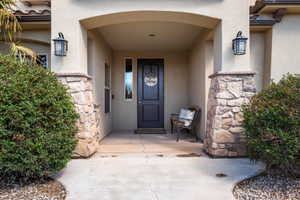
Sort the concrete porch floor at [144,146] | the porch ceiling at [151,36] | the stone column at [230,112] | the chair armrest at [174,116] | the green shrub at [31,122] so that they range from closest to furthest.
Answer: the green shrub at [31,122] → the stone column at [230,112] → the concrete porch floor at [144,146] → the porch ceiling at [151,36] → the chair armrest at [174,116]

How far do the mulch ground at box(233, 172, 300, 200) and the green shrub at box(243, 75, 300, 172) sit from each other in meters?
0.20

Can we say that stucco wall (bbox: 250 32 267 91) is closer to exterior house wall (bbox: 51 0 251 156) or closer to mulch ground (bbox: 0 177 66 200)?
exterior house wall (bbox: 51 0 251 156)

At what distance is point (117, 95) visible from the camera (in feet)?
20.9

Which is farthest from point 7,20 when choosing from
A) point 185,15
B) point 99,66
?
point 185,15

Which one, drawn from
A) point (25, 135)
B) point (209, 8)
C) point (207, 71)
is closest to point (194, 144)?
point (207, 71)

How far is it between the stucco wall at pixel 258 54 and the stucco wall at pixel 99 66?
351cm

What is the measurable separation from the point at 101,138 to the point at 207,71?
2.99 m

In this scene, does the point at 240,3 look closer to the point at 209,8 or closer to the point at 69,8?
the point at 209,8

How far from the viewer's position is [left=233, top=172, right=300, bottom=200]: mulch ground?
7.52 feet

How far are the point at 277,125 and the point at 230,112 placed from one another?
3.35 feet

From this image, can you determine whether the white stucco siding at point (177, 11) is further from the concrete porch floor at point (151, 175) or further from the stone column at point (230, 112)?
the concrete porch floor at point (151, 175)

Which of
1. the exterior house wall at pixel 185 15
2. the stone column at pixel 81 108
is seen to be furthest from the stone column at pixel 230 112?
the stone column at pixel 81 108

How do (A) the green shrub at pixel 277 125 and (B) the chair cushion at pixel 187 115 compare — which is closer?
(A) the green shrub at pixel 277 125

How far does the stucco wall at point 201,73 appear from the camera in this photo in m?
4.44
